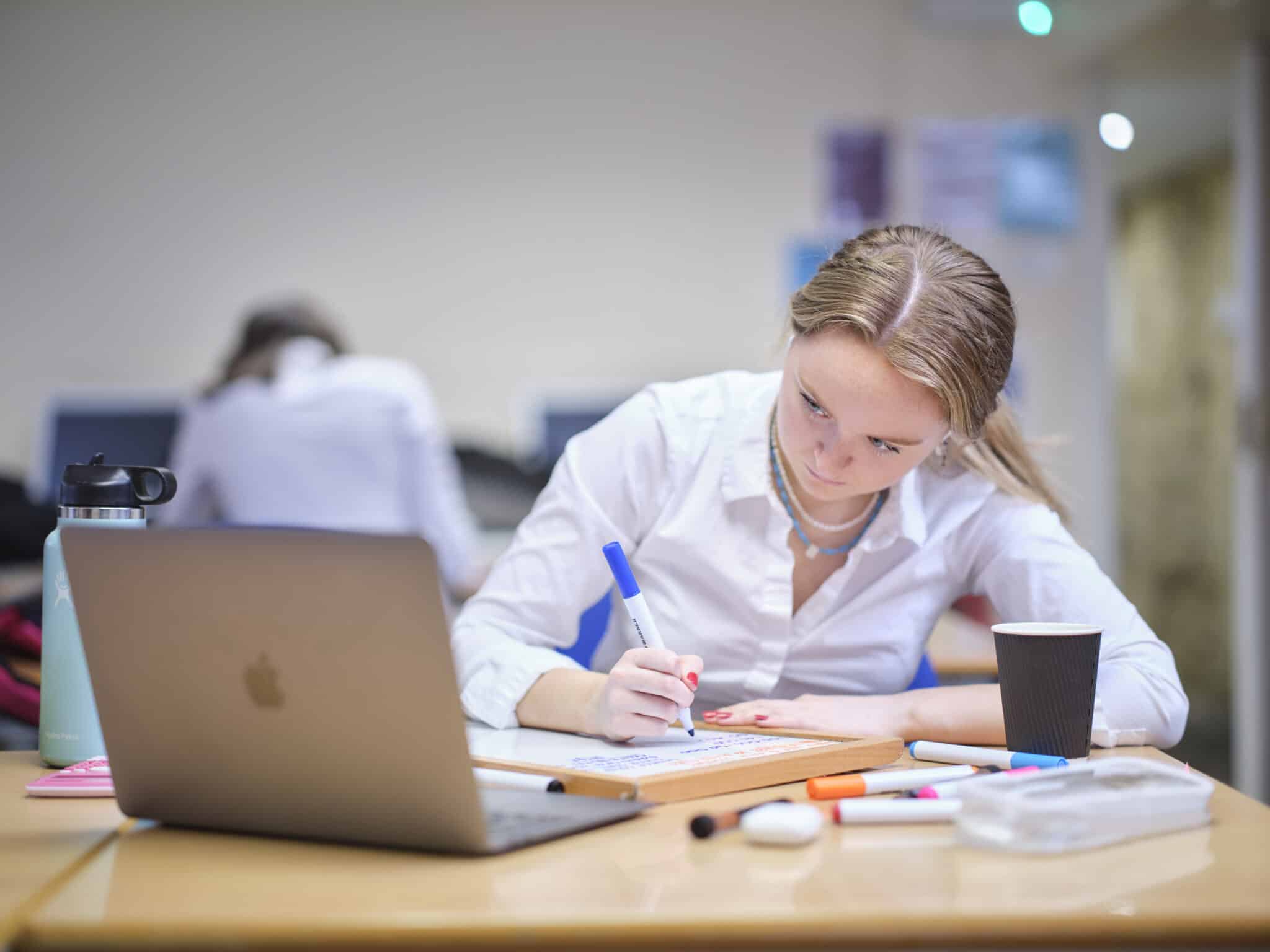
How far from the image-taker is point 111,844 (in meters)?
0.79

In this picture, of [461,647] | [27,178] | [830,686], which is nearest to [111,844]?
[461,647]

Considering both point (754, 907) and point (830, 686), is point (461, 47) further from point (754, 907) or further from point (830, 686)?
point (754, 907)

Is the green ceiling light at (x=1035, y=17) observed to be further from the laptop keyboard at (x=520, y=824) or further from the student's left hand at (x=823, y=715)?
the laptop keyboard at (x=520, y=824)

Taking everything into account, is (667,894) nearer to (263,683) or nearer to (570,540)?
(263,683)

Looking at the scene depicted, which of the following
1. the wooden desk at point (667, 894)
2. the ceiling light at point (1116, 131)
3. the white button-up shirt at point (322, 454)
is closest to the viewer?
the wooden desk at point (667, 894)

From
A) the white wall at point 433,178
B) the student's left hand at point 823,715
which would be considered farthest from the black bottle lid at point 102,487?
the white wall at point 433,178

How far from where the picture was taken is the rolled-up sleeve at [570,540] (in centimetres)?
130

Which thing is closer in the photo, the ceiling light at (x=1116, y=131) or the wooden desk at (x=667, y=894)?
the wooden desk at (x=667, y=894)

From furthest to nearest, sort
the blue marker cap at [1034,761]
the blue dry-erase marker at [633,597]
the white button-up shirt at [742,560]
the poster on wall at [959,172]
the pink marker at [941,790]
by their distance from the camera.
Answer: the poster on wall at [959,172] → the white button-up shirt at [742,560] → the blue dry-erase marker at [633,597] → the blue marker cap at [1034,761] → the pink marker at [941,790]

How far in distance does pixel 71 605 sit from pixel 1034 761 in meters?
0.75

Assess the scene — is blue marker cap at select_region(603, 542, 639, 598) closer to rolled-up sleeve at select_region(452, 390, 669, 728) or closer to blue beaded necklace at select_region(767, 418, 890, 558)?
rolled-up sleeve at select_region(452, 390, 669, 728)

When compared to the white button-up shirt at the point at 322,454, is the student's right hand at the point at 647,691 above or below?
below

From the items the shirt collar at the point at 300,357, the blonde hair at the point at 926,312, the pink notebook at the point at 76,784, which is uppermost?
the shirt collar at the point at 300,357

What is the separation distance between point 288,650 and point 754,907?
0.31 meters
